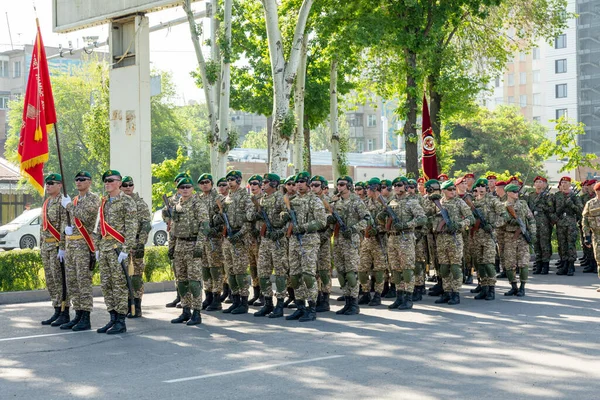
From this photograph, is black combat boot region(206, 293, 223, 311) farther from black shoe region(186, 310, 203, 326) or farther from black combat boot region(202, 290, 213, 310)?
black shoe region(186, 310, 203, 326)

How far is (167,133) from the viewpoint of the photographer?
59.6 meters

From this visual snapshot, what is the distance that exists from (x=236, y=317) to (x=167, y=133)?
4874 cm

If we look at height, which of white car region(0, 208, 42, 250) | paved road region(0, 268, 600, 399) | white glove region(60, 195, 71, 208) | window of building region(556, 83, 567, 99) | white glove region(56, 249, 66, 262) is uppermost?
window of building region(556, 83, 567, 99)

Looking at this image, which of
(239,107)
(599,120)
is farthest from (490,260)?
(599,120)

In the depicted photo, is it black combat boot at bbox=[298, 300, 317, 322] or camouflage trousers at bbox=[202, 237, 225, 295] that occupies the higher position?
camouflage trousers at bbox=[202, 237, 225, 295]

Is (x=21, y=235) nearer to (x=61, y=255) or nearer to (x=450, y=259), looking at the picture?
(x=61, y=255)

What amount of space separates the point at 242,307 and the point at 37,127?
4525 millimetres

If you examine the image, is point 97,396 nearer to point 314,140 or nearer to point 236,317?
point 236,317

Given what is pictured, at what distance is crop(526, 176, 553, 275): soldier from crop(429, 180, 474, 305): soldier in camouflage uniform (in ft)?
18.3

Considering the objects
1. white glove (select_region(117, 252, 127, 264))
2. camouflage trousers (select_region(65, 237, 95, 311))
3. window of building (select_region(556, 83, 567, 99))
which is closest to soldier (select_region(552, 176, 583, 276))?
white glove (select_region(117, 252, 127, 264))

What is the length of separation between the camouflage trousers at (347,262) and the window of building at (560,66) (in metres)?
71.0

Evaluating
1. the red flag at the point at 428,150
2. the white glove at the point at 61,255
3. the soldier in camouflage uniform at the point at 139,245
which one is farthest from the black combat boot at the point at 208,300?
the red flag at the point at 428,150

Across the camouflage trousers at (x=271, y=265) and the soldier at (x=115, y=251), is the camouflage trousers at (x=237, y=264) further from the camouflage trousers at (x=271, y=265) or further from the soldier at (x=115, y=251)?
the soldier at (x=115, y=251)

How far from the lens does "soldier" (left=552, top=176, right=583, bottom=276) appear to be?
17984 millimetres
